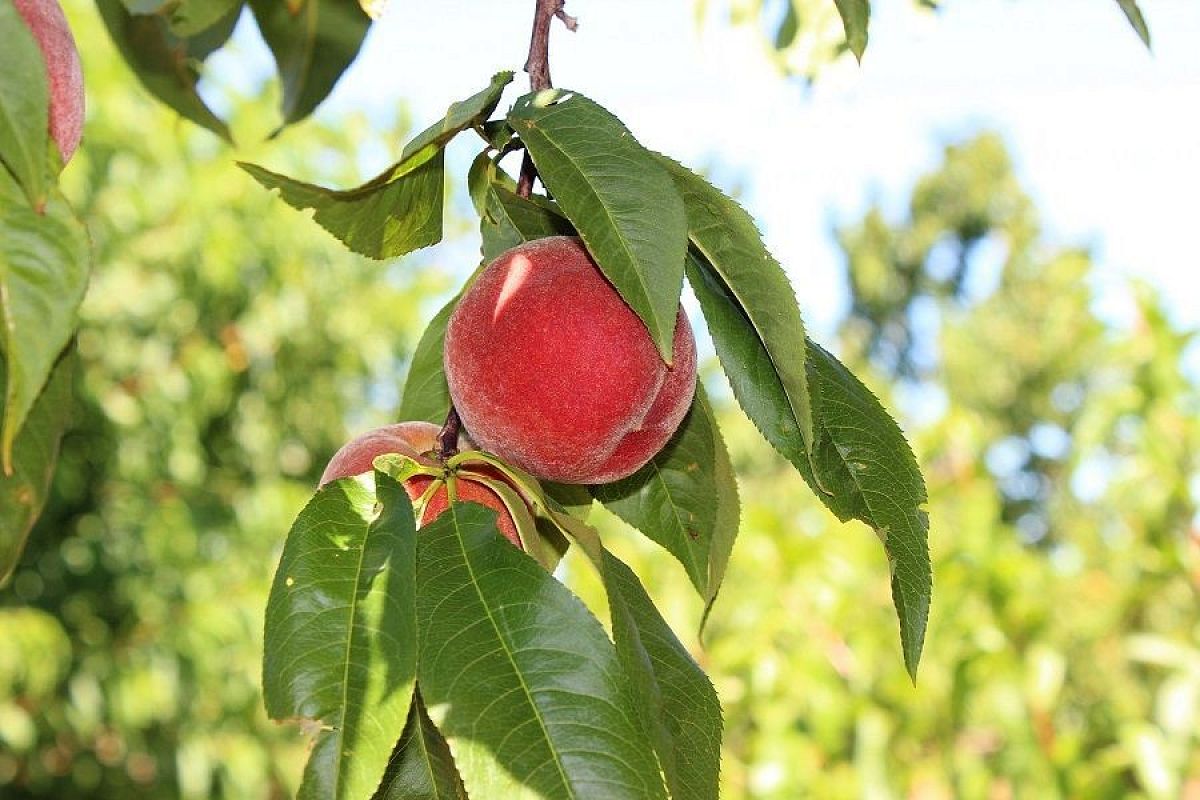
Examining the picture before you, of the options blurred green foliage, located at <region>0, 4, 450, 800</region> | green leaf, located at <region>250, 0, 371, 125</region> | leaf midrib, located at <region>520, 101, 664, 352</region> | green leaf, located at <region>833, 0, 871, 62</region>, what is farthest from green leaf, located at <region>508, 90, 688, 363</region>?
blurred green foliage, located at <region>0, 4, 450, 800</region>

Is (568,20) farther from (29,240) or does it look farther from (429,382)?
(29,240)

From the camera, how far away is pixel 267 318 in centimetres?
383

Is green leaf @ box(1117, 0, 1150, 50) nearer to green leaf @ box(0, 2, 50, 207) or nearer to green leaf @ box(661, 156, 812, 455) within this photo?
green leaf @ box(661, 156, 812, 455)

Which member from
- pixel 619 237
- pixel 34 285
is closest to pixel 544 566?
pixel 619 237

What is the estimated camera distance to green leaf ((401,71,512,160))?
691 millimetres

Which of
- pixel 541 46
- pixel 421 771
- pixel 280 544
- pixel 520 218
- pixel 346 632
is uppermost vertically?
pixel 541 46

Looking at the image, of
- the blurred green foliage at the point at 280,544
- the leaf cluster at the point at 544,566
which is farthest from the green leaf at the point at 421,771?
the blurred green foliage at the point at 280,544

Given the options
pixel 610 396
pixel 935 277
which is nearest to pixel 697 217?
pixel 610 396

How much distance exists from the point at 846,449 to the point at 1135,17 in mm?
383

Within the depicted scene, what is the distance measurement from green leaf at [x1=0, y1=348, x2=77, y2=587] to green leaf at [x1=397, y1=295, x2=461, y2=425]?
1.19 feet

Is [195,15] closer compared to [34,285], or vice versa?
[34,285]

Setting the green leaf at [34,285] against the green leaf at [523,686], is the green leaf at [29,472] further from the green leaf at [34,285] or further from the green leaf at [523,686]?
the green leaf at [523,686]

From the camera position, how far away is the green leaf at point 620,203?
65cm

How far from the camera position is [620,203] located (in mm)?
663
